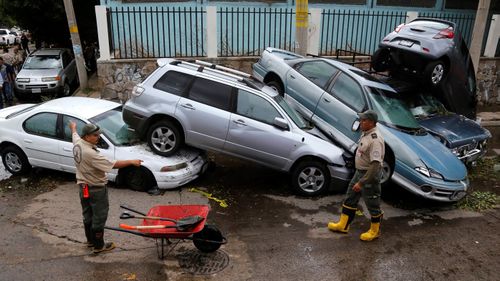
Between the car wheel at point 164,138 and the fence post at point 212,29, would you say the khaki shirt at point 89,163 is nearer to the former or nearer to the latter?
the car wheel at point 164,138

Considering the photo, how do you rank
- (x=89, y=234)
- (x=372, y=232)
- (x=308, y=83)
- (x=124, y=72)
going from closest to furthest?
(x=89, y=234), (x=372, y=232), (x=308, y=83), (x=124, y=72)

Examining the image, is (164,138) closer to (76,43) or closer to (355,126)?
(355,126)

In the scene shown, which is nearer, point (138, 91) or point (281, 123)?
point (281, 123)

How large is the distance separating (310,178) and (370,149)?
6.50ft

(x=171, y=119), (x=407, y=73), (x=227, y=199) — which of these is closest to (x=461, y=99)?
(x=407, y=73)

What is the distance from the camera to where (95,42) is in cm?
1981

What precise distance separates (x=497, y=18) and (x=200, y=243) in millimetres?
13606

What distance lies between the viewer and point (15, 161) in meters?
7.71

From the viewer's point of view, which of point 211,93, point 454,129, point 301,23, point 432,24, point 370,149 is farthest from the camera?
point 301,23

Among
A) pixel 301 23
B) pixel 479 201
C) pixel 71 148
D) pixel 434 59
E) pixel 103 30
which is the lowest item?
pixel 479 201

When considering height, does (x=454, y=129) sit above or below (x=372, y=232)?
above

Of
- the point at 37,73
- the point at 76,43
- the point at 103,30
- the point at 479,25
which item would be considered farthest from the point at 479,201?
the point at 37,73

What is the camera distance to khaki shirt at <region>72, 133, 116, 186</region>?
16.0 feet

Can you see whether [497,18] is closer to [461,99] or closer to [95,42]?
[461,99]
